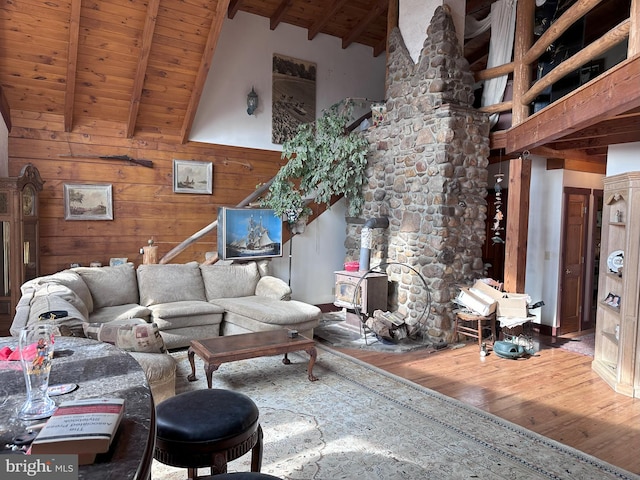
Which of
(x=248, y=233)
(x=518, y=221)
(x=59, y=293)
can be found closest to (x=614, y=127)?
(x=518, y=221)

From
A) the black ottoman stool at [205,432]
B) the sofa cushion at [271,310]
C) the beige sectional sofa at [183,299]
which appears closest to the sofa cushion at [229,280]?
the beige sectional sofa at [183,299]

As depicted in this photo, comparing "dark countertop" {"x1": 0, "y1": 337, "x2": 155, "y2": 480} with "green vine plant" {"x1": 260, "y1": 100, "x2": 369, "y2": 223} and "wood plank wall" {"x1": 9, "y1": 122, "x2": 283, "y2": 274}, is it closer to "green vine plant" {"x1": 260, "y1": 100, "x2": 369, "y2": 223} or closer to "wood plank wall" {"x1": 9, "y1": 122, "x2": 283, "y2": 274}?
"wood plank wall" {"x1": 9, "y1": 122, "x2": 283, "y2": 274}

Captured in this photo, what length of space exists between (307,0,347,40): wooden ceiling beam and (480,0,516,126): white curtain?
2485mm

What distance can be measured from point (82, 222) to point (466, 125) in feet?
17.0

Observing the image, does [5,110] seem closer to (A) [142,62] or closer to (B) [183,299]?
(A) [142,62]

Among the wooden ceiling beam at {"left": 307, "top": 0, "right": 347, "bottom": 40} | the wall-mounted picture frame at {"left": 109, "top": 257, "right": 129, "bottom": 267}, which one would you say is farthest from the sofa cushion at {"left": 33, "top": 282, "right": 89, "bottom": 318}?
the wooden ceiling beam at {"left": 307, "top": 0, "right": 347, "bottom": 40}

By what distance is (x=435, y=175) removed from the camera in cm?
560

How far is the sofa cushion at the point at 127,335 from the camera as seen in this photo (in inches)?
128

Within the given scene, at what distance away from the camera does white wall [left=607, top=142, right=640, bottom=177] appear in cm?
490

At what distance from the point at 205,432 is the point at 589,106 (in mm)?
3583

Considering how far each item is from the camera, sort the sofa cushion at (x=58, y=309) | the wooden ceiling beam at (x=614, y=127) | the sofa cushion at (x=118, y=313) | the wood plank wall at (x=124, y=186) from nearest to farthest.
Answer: the sofa cushion at (x=58, y=309), the wooden ceiling beam at (x=614, y=127), the sofa cushion at (x=118, y=313), the wood plank wall at (x=124, y=186)

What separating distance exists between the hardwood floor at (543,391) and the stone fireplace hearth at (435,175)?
87 centimetres

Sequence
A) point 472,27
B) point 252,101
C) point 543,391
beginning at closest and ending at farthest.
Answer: point 543,391 → point 472,27 → point 252,101

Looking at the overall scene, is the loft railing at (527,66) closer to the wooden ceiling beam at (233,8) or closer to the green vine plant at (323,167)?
the green vine plant at (323,167)
